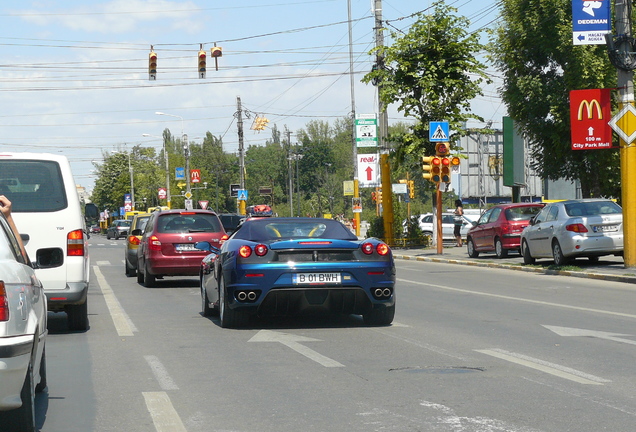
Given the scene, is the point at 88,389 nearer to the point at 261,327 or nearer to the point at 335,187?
the point at 261,327

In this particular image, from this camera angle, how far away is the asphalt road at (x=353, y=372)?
655 centimetres

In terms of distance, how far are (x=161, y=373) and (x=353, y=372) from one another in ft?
5.40

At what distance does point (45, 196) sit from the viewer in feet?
38.3

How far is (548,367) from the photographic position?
8.74 m

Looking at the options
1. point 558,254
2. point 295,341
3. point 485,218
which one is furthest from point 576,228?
point 295,341

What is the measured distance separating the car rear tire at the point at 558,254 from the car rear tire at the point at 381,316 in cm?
1217

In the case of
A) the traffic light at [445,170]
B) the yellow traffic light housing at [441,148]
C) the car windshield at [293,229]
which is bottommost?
the car windshield at [293,229]

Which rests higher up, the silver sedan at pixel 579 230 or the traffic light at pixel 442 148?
the traffic light at pixel 442 148

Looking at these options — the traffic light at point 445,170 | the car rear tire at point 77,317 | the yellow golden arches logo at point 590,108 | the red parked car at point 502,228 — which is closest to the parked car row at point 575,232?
the yellow golden arches logo at point 590,108

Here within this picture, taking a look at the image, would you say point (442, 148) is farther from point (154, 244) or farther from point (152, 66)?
point (154, 244)

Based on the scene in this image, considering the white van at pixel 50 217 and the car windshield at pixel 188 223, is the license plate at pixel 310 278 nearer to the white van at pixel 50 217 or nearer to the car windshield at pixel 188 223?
the white van at pixel 50 217

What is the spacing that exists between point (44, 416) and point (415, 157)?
107ft

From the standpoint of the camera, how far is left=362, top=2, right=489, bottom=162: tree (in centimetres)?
3806

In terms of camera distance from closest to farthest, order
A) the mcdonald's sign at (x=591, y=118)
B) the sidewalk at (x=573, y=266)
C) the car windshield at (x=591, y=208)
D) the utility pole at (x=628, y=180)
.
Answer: the sidewalk at (x=573, y=266), the utility pole at (x=628, y=180), the car windshield at (x=591, y=208), the mcdonald's sign at (x=591, y=118)
